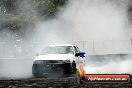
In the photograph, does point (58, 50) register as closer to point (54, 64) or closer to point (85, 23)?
point (54, 64)

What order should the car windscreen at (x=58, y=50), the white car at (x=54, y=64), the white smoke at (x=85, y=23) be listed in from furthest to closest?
the white smoke at (x=85, y=23)
the car windscreen at (x=58, y=50)
the white car at (x=54, y=64)

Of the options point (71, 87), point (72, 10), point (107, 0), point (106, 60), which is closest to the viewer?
point (71, 87)

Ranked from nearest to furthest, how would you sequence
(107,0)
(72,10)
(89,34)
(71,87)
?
(71,87)
(107,0)
(72,10)
(89,34)

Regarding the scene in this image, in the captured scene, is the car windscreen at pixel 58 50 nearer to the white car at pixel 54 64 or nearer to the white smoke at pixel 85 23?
the white car at pixel 54 64

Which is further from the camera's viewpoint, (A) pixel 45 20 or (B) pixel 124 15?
(A) pixel 45 20

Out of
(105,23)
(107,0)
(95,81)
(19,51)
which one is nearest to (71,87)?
(95,81)

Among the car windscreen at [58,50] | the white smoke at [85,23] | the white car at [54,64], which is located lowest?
the white car at [54,64]

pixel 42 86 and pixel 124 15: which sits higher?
pixel 124 15

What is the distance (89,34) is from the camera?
4997cm

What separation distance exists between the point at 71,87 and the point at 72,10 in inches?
1354

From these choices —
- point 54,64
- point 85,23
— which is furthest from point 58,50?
point 85,23

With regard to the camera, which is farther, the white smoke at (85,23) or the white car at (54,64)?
the white smoke at (85,23)

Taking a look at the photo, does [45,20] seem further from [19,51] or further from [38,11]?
[19,51]

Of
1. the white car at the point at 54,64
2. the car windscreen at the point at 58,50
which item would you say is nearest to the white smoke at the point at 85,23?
the car windscreen at the point at 58,50
